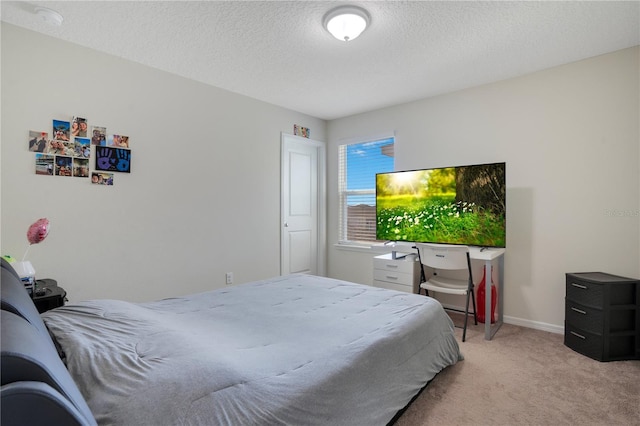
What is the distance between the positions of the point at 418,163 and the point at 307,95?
62.3 inches

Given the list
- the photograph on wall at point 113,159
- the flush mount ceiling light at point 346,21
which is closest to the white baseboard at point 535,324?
the flush mount ceiling light at point 346,21

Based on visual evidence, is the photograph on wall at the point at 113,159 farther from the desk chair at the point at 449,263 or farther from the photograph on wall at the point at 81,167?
the desk chair at the point at 449,263

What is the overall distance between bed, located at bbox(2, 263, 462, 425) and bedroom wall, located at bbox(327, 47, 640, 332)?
5.20 ft

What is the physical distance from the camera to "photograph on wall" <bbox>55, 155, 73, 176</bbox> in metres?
2.53

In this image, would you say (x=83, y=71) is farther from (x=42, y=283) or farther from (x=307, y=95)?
(x=307, y=95)

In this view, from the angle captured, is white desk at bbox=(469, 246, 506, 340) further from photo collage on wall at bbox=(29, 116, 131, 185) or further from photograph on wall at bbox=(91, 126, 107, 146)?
photograph on wall at bbox=(91, 126, 107, 146)

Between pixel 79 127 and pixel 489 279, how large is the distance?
12.3ft

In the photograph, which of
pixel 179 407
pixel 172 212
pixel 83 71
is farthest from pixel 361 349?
pixel 83 71

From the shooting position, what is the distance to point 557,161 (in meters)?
3.02

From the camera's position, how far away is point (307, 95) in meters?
3.75

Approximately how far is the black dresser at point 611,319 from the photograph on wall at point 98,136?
13.7 ft

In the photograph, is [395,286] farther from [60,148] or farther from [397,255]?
[60,148]

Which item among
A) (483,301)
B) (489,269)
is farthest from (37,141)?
(483,301)

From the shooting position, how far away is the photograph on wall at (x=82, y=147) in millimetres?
2612
